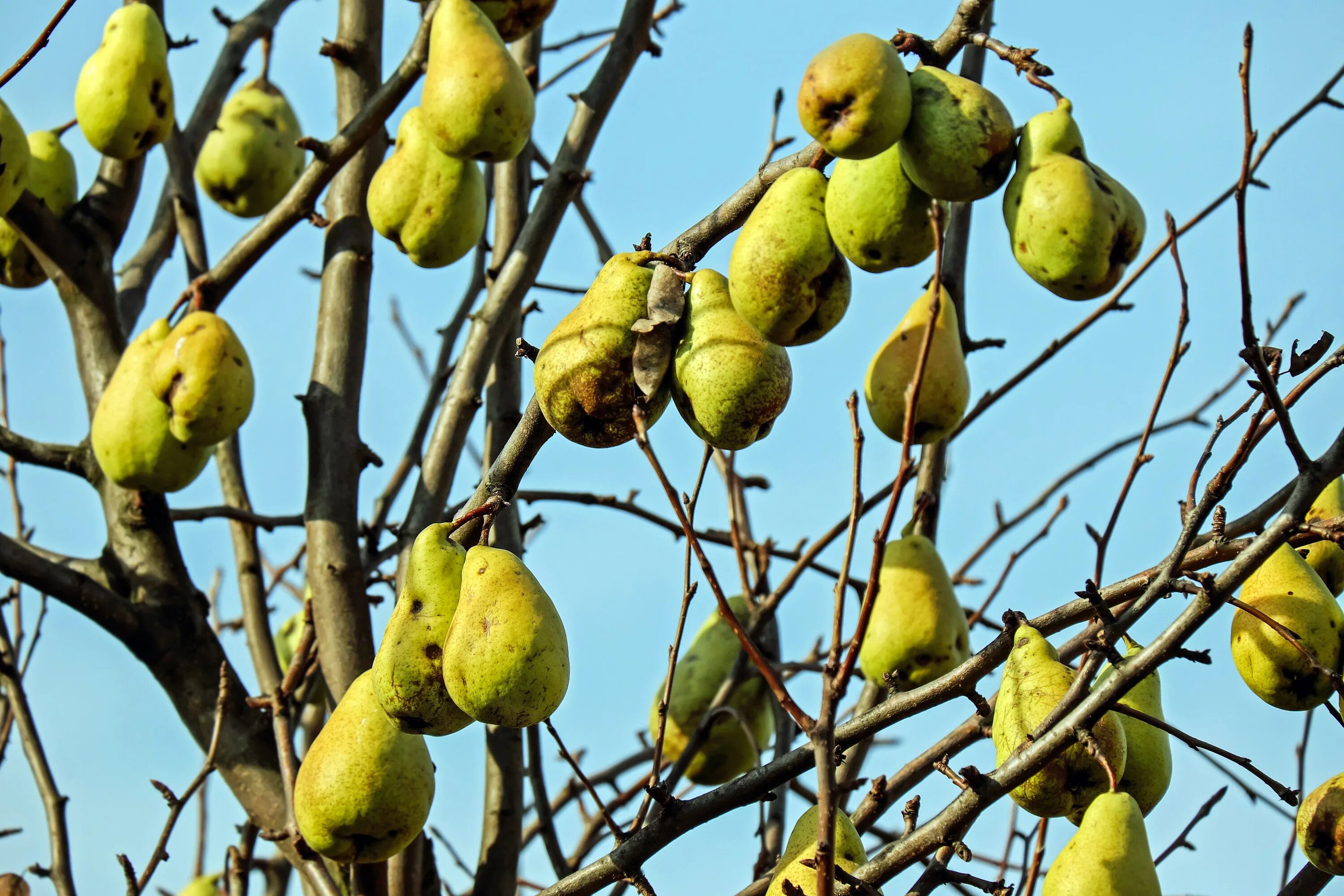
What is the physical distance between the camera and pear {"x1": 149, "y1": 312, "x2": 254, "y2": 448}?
9.16 ft

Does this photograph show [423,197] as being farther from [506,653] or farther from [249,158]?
[506,653]

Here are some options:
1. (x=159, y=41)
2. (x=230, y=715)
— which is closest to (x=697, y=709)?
(x=230, y=715)

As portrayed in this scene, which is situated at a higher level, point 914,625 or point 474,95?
point 474,95

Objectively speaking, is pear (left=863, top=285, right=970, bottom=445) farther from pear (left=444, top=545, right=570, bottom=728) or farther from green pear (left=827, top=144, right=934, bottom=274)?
pear (left=444, top=545, right=570, bottom=728)

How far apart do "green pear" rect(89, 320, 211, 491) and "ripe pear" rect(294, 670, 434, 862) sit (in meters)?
1.08

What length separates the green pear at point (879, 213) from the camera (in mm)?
1663

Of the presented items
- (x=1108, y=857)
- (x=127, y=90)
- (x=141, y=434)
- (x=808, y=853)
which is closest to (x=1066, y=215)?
(x=1108, y=857)

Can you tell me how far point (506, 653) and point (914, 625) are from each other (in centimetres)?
131

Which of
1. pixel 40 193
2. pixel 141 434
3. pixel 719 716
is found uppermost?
pixel 40 193

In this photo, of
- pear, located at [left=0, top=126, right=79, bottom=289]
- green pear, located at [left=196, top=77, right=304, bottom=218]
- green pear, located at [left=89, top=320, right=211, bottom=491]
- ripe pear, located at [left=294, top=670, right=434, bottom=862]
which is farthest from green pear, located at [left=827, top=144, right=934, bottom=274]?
pear, located at [left=0, top=126, right=79, bottom=289]

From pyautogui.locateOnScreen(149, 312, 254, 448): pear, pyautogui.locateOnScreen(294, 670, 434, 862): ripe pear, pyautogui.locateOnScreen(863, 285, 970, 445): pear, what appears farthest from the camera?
pyautogui.locateOnScreen(149, 312, 254, 448): pear

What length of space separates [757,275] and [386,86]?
1.67 m

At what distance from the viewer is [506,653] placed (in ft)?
5.30

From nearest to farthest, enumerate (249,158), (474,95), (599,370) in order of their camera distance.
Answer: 1. (599,370)
2. (474,95)
3. (249,158)
